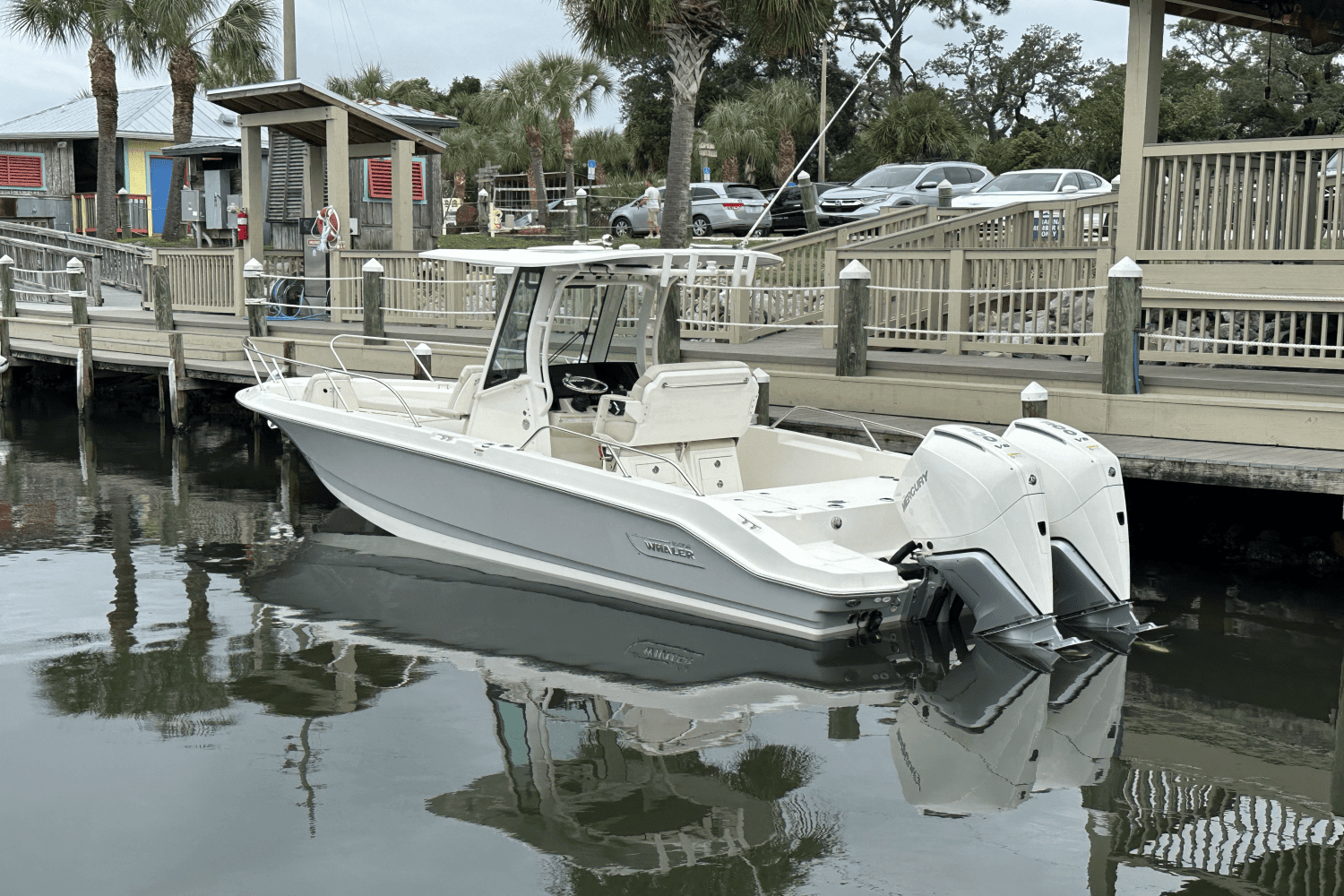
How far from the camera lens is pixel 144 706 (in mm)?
6996

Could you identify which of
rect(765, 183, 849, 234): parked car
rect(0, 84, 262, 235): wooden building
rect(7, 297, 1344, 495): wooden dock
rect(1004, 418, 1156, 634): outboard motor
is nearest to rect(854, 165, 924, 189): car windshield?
rect(765, 183, 849, 234): parked car

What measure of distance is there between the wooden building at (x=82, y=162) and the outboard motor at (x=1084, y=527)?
33395 millimetres

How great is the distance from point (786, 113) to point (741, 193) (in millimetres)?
11483

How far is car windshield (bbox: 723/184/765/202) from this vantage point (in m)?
31.0

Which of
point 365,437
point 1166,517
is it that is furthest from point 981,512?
point 365,437

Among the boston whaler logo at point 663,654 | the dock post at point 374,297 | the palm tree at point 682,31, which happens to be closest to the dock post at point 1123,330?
the boston whaler logo at point 663,654

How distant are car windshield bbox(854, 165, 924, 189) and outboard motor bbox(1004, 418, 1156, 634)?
61.1ft

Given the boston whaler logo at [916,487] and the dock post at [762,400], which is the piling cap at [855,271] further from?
the boston whaler logo at [916,487]

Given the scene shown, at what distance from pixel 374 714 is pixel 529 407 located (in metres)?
2.78

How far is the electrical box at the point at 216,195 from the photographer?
84.4ft

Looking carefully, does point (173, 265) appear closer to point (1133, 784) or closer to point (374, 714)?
point (374, 714)

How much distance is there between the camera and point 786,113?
4169 cm

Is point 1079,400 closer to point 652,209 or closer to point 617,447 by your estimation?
point 617,447

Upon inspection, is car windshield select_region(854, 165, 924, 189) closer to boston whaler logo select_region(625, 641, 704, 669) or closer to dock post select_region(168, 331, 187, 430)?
dock post select_region(168, 331, 187, 430)
